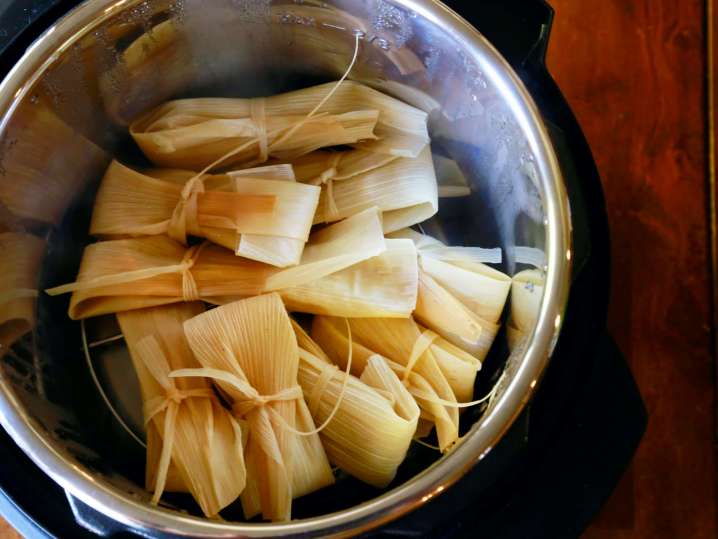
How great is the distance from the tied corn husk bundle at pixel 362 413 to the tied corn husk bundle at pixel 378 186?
0.16 meters

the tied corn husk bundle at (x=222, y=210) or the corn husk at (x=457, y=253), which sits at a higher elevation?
the tied corn husk bundle at (x=222, y=210)

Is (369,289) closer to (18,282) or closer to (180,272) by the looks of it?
(180,272)

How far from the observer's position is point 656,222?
88cm

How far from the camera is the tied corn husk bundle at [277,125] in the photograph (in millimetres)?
771

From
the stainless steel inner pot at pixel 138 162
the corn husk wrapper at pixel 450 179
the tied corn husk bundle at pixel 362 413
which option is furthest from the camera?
the corn husk wrapper at pixel 450 179

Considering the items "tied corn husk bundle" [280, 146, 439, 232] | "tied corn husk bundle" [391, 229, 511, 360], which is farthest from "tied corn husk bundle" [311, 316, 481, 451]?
"tied corn husk bundle" [280, 146, 439, 232]

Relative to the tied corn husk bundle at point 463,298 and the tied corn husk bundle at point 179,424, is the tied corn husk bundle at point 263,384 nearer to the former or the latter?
the tied corn husk bundle at point 179,424

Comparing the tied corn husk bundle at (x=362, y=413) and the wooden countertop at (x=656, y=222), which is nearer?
the tied corn husk bundle at (x=362, y=413)

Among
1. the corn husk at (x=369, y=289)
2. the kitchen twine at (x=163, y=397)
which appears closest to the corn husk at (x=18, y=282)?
the kitchen twine at (x=163, y=397)

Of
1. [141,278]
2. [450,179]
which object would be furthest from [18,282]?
[450,179]

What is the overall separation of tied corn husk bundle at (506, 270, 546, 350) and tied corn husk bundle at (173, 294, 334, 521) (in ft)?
0.75

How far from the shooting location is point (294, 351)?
699 mm

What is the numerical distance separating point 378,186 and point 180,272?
0.24m

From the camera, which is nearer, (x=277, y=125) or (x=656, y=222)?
(x=277, y=125)
